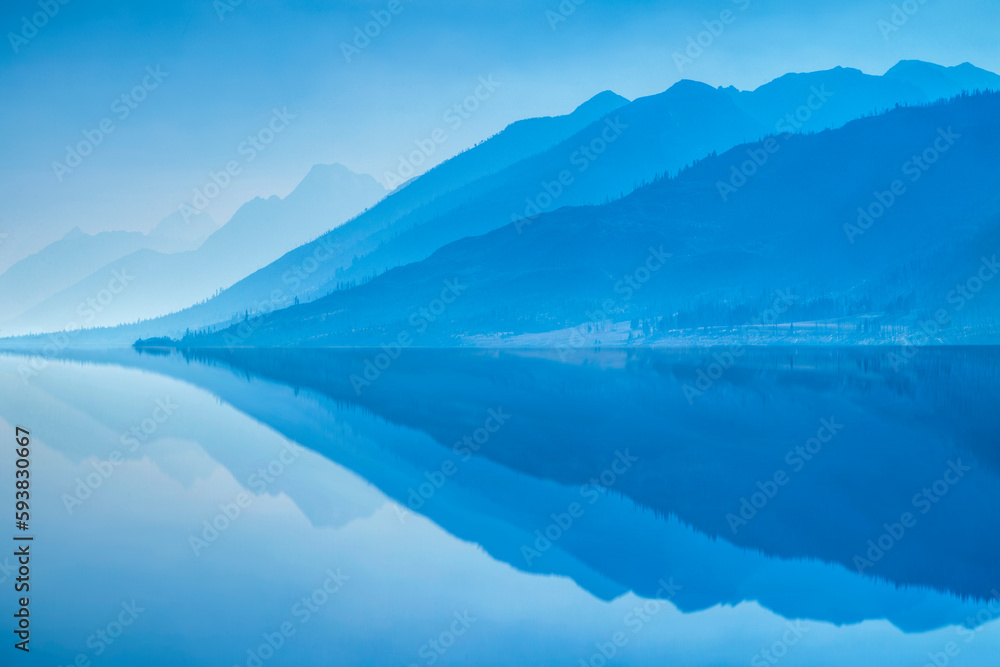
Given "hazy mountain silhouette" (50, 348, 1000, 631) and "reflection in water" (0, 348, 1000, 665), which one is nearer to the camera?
"reflection in water" (0, 348, 1000, 665)

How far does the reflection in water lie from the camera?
1115 centimetres

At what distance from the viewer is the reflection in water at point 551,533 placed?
1115cm

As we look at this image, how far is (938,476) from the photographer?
20.1 m

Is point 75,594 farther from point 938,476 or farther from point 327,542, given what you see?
point 938,476

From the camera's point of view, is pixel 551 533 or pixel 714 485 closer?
pixel 551 533

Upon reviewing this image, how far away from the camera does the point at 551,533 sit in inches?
631

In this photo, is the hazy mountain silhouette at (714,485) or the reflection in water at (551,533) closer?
the reflection in water at (551,533)

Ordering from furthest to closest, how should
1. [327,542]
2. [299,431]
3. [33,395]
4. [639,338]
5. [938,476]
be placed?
[639,338]
[33,395]
[299,431]
[938,476]
[327,542]

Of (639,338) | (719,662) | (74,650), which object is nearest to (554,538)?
(719,662)

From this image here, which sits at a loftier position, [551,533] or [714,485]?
[714,485]

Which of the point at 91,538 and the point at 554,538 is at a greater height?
the point at 554,538

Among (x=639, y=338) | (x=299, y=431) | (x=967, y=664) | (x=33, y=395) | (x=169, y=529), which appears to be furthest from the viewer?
(x=639, y=338)

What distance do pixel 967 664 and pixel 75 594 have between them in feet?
40.0

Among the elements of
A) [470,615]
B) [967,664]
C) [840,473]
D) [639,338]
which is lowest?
[470,615]
